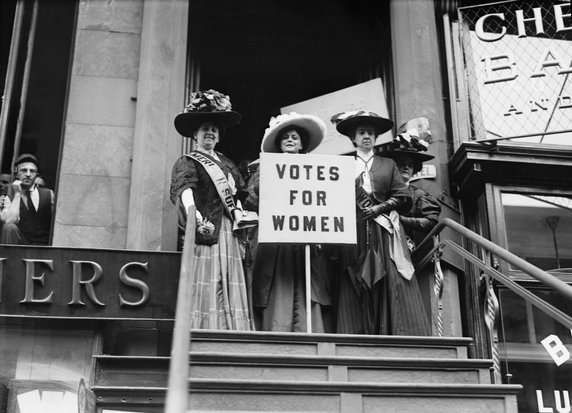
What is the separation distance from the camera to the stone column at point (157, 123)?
901 cm

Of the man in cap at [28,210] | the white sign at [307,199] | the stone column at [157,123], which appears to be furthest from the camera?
the man in cap at [28,210]

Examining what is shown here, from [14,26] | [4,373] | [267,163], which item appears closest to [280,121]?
[267,163]

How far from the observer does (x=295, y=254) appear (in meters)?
7.85

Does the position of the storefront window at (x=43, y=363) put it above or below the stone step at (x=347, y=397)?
above

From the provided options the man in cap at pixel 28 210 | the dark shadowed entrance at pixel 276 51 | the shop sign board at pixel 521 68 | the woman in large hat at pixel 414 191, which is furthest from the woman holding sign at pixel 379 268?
the man in cap at pixel 28 210

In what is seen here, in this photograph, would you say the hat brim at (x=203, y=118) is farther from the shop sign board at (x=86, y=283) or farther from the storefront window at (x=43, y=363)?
the storefront window at (x=43, y=363)

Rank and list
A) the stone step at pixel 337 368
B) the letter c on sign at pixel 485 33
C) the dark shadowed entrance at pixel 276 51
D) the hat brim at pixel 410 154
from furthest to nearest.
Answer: the dark shadowed entrance at pixel 276 51 → the letter c on sign at pixel 485 33 → the hat brim at pixel 410 154 → the stone step at pixel 337 368

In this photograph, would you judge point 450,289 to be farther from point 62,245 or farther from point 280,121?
point 62,245

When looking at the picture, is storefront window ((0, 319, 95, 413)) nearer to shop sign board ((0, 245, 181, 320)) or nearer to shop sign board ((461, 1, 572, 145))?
shop sign board ((0, 245, 181, 320))

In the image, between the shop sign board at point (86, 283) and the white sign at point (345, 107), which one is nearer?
the shop sign board at point (86, 283)

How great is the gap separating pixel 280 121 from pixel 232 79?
15.0ft

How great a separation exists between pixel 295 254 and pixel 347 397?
6.97 feet

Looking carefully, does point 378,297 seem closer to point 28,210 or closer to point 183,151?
point 183,151

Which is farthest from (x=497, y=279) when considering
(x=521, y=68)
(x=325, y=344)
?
(x=521, y=68)
